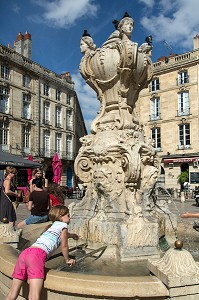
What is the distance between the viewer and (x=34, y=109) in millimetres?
35562

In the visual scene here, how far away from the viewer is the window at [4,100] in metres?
31.3

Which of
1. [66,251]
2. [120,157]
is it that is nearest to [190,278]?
[66,251]

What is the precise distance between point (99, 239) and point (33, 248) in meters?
2.30

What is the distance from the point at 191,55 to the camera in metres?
31.0

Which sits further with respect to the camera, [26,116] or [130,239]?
[26,116]

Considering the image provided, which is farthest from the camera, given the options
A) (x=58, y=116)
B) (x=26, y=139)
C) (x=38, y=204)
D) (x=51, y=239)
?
(x=58, y=116)

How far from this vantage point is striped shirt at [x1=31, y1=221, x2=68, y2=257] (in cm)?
297

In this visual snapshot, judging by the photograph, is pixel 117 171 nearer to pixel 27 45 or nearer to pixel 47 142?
pixel 47 142

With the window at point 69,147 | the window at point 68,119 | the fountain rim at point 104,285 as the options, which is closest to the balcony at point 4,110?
the window at point 68,119

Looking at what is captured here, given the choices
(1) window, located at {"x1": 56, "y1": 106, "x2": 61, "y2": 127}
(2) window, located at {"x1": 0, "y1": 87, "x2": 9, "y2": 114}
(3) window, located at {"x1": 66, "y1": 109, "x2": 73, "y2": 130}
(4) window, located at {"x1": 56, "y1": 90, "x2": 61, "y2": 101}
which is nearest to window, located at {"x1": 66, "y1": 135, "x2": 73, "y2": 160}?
(3) window, located at {"x1": 66, "y1": 109, "x2": 73, "y2": 130}

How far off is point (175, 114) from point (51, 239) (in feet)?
98.5

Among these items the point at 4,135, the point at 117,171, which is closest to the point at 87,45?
the point at 117,171

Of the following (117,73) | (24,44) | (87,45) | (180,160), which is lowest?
(180,160)

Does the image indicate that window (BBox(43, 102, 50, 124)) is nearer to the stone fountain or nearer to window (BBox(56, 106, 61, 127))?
window (BBox(56, 106, 61, 127))
